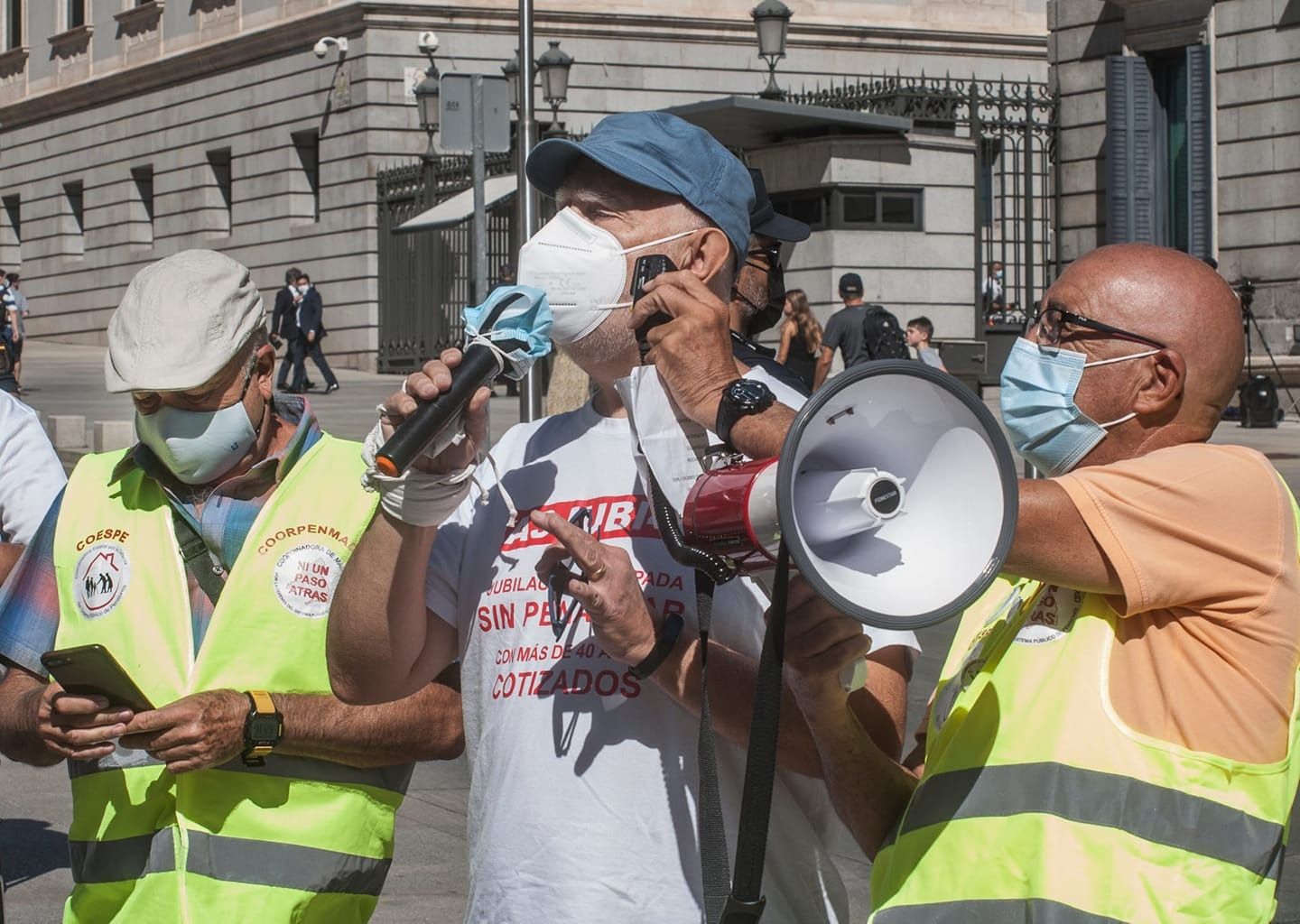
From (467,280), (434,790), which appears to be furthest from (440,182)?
(434,790)

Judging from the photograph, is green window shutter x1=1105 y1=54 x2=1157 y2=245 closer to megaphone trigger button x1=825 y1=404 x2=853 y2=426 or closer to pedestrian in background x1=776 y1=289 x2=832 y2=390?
pedestrian in background x1=776 y1=289 x2=832 y2=390

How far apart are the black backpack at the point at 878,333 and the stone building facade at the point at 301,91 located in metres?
17.0

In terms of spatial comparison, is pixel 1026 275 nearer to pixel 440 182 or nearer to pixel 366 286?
pixel 440 182

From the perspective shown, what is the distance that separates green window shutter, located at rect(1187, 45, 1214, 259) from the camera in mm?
24375

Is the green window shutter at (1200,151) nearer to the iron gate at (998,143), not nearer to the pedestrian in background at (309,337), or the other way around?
the iron gate at (998,143)

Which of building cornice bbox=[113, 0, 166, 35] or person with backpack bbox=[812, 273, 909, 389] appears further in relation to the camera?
building cornice bbox=[113, 0, 166, 35]

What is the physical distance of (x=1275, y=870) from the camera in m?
2.51

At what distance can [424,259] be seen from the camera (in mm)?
30688

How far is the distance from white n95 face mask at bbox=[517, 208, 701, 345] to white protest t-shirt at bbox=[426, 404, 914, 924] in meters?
0.20

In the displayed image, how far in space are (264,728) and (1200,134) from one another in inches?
916

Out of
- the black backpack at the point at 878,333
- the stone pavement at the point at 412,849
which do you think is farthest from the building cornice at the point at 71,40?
the stone pavement at the point at 412,849

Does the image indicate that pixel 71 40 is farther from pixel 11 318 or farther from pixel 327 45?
pixel 11 318

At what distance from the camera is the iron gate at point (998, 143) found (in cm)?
2423

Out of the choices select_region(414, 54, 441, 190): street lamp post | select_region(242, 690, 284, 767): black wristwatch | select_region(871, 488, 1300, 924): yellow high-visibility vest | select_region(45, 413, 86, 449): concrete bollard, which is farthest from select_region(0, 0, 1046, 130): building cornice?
select_region(871, 488, 1300, 924): yellow high-visibility vest
